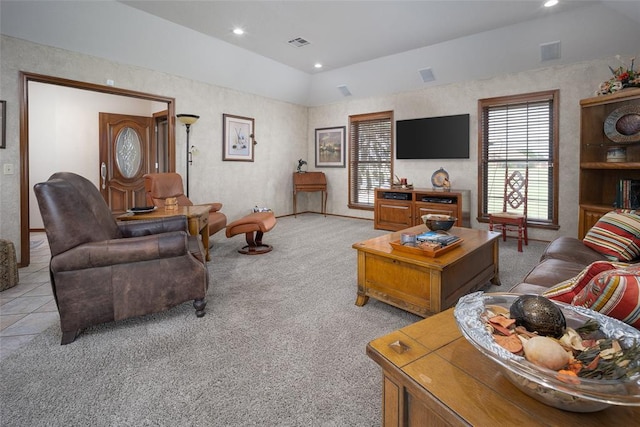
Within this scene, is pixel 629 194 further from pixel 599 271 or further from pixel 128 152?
pixel 128 152

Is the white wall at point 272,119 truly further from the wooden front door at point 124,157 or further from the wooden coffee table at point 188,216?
the wooden coffee table at point 188,216

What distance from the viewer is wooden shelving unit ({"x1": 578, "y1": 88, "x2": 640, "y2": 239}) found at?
12.1 ft

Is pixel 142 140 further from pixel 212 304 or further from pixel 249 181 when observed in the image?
pixel 212 304

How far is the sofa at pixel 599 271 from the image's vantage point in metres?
0.90

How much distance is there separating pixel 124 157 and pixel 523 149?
6847mm

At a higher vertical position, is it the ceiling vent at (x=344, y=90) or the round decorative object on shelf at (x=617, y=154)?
the ceiling vent at (x=344, y=90)

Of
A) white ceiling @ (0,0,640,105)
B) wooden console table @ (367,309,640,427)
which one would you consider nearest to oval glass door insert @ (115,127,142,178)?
white ceiling @ (0,0,640,105)

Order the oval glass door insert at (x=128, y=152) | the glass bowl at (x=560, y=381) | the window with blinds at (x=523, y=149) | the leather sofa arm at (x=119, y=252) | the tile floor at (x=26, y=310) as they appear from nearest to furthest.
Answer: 1. the glass bowl at (x=560, y=381)
2. the leather sofa arm at (x=119, y=252)
3. the tile floor at (x=26, y=310)
4. the window with blinds at (x=523, y=149)
5. the oval glass door insert at (x=128, y=152)

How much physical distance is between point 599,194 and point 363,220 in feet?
12.5

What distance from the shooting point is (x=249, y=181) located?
6.52 m

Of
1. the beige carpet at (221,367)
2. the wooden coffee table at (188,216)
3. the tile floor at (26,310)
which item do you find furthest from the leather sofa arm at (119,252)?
the wooden coffee table at (188,216)

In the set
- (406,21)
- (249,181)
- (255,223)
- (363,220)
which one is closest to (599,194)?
(406,21)

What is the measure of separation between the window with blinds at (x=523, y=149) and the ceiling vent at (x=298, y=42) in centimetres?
293

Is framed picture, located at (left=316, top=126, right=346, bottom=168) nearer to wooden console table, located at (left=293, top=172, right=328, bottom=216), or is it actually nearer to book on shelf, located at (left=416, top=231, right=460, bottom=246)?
wooden console table, located at (left=293, top=172, right=328, bottom=216)
